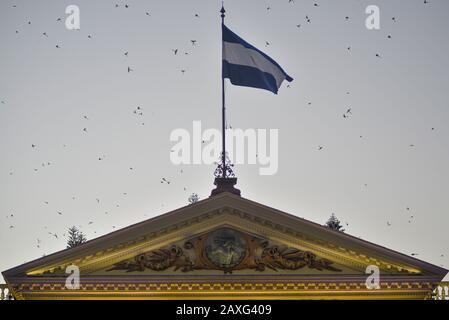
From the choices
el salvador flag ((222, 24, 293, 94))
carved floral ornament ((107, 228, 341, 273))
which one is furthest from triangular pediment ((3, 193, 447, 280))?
el salvador flag ((222, 24, 293, 94))

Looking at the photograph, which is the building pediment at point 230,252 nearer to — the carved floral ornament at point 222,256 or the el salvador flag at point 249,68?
the carved floral ornament at point 222,256

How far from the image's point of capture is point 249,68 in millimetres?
36594

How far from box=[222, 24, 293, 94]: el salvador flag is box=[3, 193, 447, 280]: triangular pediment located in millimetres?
4438

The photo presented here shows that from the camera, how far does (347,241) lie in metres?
34.0

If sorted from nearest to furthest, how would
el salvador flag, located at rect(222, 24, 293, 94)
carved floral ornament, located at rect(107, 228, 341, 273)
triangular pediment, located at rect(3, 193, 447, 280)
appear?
triangular pediment, located at rect(3, 193, 447, 280) → carved floral ornament, located at rect(107, 228, 341, 273) → el salvador flag, located at rect(222, 24, 293, 94)

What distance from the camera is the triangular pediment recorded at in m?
33.8

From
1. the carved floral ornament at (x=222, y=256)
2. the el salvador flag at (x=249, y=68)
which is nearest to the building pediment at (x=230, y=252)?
the carved floral ornament at (x=222, y=256)

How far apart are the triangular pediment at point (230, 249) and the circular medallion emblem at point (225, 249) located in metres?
0.03

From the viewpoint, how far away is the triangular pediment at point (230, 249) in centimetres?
3384

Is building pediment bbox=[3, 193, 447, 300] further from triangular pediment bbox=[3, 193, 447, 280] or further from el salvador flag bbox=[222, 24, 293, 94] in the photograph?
el salvador flag bbox=[222, 24, 293, 94]
